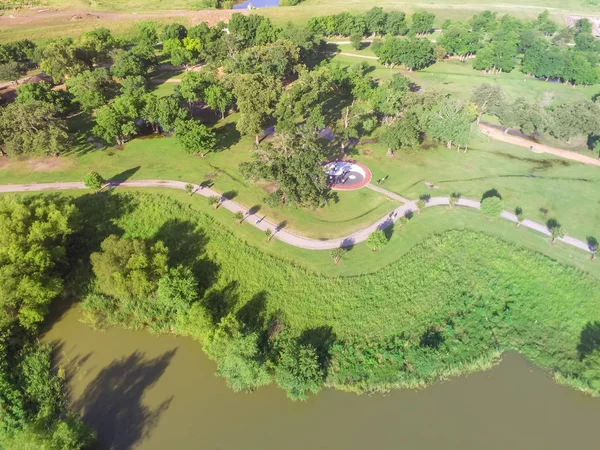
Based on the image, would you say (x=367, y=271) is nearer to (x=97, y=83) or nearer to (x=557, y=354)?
(x=557, y=354)

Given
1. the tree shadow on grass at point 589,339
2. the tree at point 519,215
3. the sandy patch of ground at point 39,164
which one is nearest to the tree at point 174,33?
the sandy patch of ground at point 39,164

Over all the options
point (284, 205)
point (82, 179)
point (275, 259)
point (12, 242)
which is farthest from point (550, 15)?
point (12, 242)

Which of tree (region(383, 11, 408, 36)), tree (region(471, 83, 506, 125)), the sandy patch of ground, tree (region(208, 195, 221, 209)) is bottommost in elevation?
tree (region(208, 195, 221, 209))

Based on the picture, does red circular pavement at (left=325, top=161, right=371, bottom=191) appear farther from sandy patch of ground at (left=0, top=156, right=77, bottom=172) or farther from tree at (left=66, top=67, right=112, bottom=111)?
tree at (left=66, top=67, right=112, bottom=111)

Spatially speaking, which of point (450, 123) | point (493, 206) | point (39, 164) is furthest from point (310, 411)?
point (39, 164)

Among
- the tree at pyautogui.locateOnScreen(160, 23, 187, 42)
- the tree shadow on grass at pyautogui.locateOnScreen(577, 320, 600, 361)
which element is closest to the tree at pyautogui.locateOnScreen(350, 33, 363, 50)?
the tree at pyautogui.locateOnScreen(160, 23, 187, 42)

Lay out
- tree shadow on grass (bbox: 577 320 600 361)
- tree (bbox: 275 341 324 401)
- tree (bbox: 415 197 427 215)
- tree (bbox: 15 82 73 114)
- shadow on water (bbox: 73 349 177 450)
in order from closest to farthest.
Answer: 1. shadow on water (bbox: 73 349 177 450)
2. tree (bbox: 275 341 324 401)
3. tree shadow on grass (bbox: 577 320 600 361)
4. tree (bbox: 415 197 427 215)
5. tree (bbox: 15 82 73 114)
